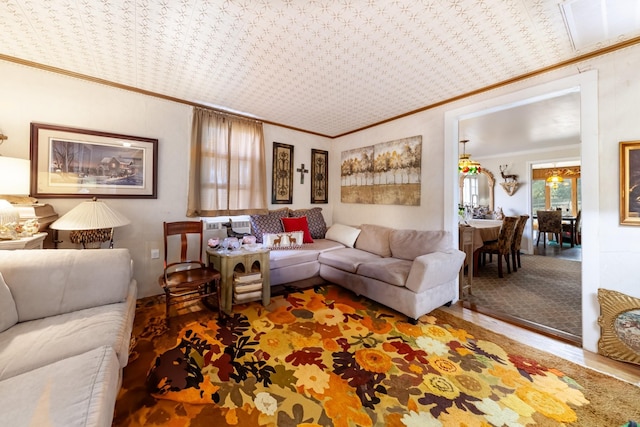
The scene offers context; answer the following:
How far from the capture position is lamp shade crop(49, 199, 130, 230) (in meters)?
2.07

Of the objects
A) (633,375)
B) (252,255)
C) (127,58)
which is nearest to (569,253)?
(633,375)

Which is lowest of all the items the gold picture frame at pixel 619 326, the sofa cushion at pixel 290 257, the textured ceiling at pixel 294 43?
the gold picture frame at pixel 619 326

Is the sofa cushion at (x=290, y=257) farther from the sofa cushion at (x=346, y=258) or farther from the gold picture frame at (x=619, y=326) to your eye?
the gold picture frame at (x=619, y=326)

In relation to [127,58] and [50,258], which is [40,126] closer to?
[127,58]

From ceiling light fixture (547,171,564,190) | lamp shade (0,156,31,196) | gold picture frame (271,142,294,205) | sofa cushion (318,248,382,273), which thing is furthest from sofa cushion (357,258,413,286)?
ceiling light fixture (547,171,564,190)

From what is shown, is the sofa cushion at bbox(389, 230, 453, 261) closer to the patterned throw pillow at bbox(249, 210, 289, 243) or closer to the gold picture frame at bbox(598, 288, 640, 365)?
the gold picture frame at bbox(598, 288, 640, 365)

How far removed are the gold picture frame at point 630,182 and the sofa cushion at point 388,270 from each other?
1.73 metres

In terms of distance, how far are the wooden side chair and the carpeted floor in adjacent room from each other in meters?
3.09

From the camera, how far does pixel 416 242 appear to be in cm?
302

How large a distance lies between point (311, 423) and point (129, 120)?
3.42 metres

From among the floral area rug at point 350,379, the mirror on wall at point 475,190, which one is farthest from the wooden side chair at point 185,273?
the mirror on wall at point 475,190

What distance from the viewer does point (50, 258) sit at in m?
1.61

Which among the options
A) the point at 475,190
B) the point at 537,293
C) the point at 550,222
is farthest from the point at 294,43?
the point at 475,190

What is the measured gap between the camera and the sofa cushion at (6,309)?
133 centimetres
